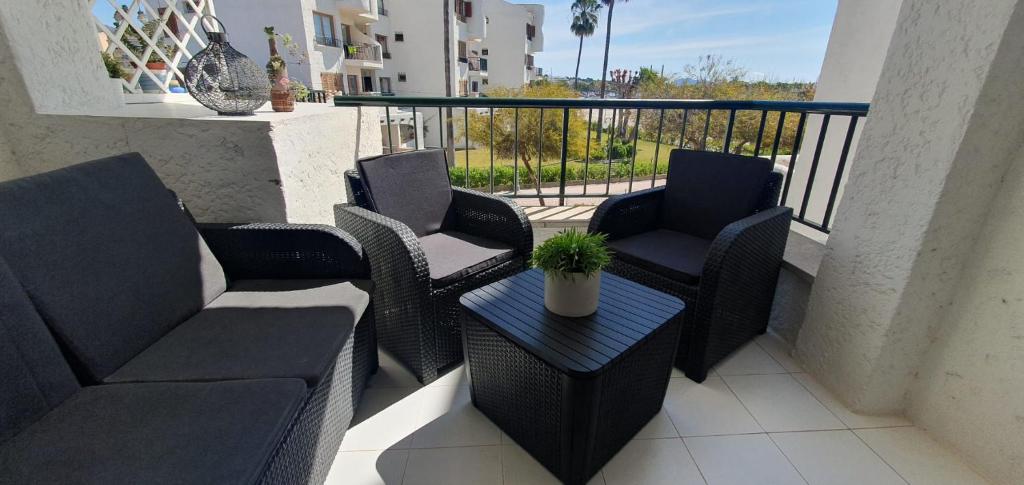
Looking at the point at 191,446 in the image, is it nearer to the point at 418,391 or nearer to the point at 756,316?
the point at 418,391

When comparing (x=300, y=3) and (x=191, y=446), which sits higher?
(x=300, y=3)

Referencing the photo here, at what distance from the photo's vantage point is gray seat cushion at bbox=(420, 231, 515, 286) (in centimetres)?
183

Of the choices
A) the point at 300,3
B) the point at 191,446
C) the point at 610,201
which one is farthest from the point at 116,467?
the point at 300,3

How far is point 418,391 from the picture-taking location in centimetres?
186

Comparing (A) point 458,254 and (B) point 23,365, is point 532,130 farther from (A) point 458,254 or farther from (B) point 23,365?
(B) point 23,365

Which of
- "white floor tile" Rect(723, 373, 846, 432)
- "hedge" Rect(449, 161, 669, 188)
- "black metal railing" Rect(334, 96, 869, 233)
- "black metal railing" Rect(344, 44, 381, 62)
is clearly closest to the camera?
"white floor tile" Rect(723, 373, 846, 432)

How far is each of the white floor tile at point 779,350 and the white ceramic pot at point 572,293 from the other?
4.14 ft

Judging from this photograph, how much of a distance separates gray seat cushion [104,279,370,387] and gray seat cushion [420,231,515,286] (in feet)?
1.09

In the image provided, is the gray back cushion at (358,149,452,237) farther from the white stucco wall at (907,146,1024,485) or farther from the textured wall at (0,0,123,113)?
the white stucco wall at (907,146,1024,485)

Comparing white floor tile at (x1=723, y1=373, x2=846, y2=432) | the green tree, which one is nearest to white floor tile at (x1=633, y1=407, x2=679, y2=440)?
white floor tile at (x1=723, y1=373, x2=846, y2=432)

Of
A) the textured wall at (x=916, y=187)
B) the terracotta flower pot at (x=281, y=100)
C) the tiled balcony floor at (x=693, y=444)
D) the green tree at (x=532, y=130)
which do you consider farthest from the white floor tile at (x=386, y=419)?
the green tree at (x=532, y=130)

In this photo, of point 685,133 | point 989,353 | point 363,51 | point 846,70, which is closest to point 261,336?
point 989,353

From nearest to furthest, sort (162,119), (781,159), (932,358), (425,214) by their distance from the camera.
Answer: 1. (932,358)
2. (162,119)
3. (425,214)
4. (781,159)

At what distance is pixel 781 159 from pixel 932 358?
3136 millimetres
